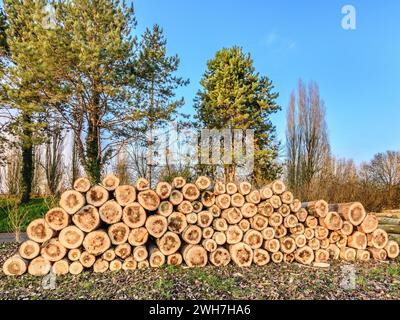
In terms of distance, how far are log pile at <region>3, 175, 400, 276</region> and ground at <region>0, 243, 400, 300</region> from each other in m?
0.25

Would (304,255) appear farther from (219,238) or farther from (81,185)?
(81,185)

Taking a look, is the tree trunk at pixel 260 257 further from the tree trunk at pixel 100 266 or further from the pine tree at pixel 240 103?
the pine tree at pixel 240 103

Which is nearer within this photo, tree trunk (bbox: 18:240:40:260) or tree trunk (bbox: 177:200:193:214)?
tree trunk (bbox: 18:240:40:260)

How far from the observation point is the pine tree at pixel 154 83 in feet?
36.5

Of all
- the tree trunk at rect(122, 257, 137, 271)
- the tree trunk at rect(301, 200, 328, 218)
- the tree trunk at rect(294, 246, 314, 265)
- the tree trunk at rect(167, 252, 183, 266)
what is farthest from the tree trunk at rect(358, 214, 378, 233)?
the tree trunk at rect(122, 257, 137, 271)

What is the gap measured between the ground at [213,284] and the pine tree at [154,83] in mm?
7939

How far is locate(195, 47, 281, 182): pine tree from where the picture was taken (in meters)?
15.5

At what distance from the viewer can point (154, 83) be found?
471 inches

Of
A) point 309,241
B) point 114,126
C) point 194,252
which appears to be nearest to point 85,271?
point 194,252

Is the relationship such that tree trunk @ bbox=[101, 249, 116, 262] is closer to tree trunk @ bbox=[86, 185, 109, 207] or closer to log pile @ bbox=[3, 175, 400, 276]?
log pile @ bbox=[3, 175, 400, 276]

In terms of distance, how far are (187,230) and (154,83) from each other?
8723 millimetres

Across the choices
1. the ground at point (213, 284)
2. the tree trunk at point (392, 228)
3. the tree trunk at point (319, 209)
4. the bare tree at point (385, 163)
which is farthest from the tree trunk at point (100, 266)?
the bare tree at point (385, 163)

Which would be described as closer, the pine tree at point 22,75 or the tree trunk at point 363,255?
the tree trunk at point 363,255
